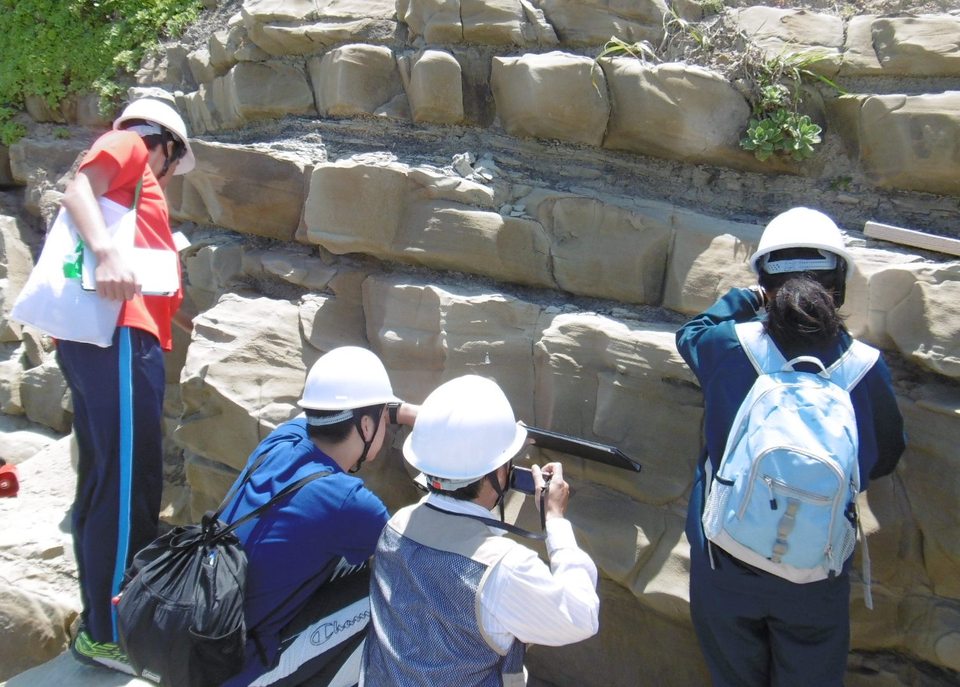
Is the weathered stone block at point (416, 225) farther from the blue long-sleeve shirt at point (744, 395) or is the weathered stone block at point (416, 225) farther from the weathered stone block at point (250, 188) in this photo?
the blue long-sleeve shirt at point (744, 395)

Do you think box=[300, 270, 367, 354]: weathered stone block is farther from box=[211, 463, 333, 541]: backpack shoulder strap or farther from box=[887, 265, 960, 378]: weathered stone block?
box=[887, 265, 960, 378]: weathered stone block

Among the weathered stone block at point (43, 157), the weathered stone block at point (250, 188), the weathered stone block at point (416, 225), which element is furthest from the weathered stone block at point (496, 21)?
the weathered stone block at point (43, 157)

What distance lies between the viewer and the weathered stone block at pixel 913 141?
10.3ft

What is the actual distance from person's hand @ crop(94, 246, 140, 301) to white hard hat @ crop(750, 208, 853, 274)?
6.67 feet

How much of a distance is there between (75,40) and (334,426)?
452 cm

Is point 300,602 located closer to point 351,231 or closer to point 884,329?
point 351,231

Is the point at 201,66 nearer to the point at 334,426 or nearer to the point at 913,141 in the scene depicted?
the point at 334,426

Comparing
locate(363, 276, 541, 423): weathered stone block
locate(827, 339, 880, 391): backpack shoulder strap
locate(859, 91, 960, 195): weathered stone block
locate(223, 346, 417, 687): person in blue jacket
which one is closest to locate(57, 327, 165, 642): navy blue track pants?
locate(223, 346, 417, 687): person in blue jacket

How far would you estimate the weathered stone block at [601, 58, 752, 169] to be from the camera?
3.51m

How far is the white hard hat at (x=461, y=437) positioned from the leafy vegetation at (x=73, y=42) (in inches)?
163

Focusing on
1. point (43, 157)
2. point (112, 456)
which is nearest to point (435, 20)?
point (112, 456)

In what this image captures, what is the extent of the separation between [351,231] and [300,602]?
6.04ft

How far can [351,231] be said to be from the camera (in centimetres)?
395

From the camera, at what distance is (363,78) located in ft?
13.8
